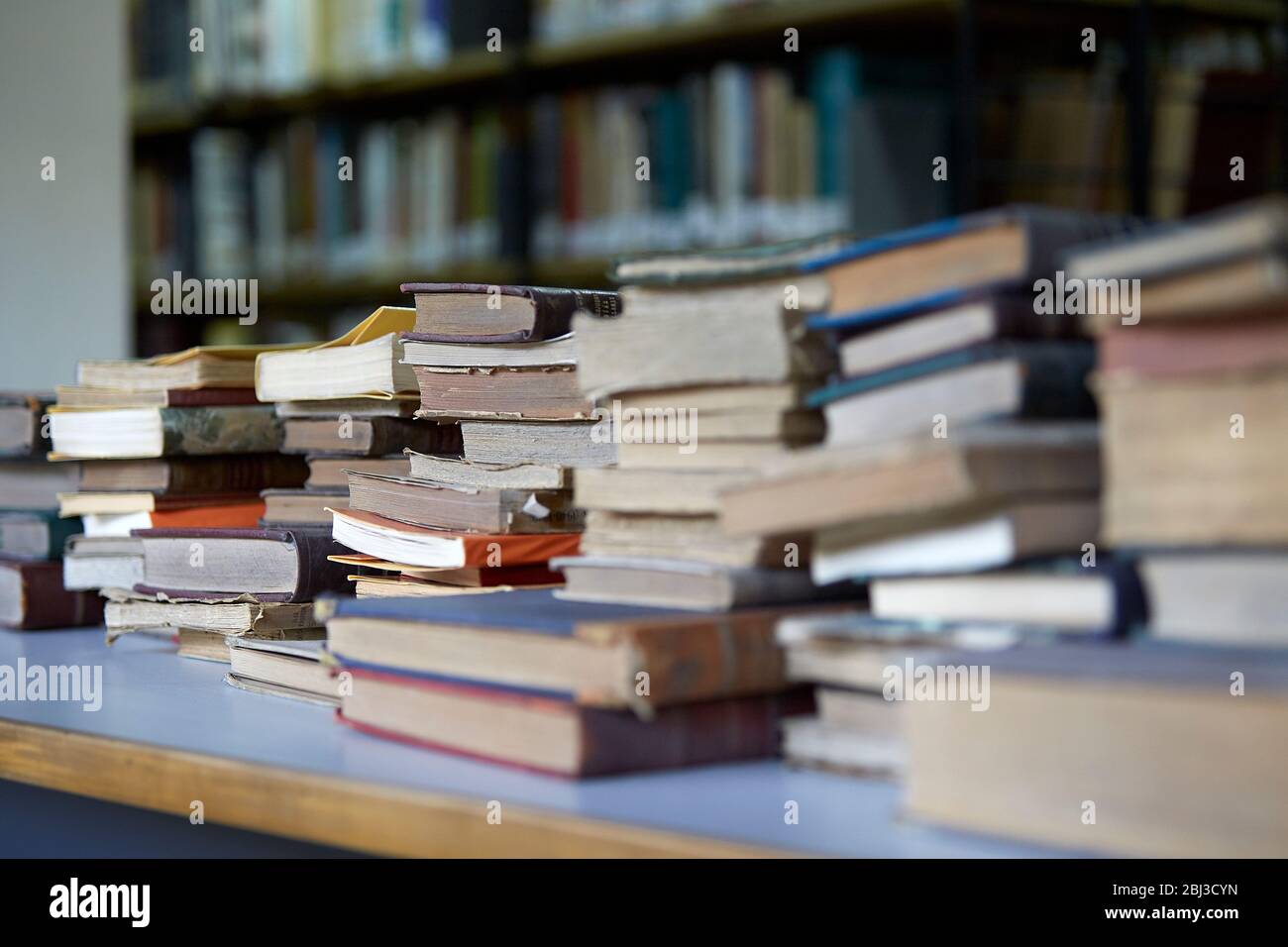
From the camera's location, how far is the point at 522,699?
0.77 meters

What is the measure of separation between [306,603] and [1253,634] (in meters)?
0.74

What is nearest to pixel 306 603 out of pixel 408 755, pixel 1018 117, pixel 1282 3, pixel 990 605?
pixel 408 755

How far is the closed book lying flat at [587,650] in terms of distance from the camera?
0.73 metres

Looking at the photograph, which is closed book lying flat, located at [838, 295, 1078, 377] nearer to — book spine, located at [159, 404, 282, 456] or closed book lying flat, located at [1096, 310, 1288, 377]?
closed book lying flat, located at [1096, 310, 1288, 377]

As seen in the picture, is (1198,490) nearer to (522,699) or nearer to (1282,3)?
(522,699)

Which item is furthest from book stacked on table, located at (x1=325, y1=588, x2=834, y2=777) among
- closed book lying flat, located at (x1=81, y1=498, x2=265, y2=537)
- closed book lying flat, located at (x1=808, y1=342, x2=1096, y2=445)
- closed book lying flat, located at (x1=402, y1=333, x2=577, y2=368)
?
closed book lying flat, located at (x1=81, y1=498, x2=265, y2=537)

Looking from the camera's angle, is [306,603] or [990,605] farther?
[306,603]

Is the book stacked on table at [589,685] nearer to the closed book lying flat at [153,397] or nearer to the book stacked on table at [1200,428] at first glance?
the book stacked on table at [1200,428]

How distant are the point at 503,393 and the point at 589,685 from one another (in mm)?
356

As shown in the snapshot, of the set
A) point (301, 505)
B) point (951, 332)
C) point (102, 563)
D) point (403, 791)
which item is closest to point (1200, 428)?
point (951, 332)

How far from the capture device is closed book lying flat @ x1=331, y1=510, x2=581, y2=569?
1024 millimetres

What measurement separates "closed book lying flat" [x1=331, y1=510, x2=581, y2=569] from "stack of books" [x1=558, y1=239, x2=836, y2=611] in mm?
140

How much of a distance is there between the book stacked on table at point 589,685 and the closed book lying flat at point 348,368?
0.32m
